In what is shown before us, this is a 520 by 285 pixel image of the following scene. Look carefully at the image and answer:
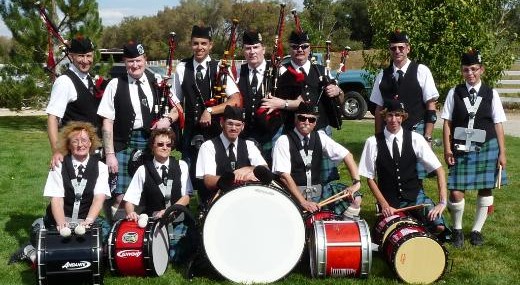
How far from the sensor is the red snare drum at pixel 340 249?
3791mm

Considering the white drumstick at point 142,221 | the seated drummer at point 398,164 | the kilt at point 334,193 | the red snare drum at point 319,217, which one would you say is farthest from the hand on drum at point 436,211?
the white drumstick at point 142,221

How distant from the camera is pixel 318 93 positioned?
4836 millimetres

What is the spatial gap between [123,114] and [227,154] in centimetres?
82

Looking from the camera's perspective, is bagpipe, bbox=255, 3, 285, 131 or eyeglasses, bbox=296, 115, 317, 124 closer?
eyeglasses, bbox=296, 115, 317, 124

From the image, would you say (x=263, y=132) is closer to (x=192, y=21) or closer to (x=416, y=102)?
(x=416, y=102)

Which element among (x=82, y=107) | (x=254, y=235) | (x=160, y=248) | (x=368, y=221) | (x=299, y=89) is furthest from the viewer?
(x=368, y=221)

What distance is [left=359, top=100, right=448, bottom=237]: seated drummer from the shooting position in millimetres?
4426

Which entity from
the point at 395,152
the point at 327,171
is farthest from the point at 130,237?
the point at 395,152

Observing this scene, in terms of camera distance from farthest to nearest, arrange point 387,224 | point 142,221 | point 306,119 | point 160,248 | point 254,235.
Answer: point 306,119, point 387,224, point 160,248, point 142,221, point 254,235

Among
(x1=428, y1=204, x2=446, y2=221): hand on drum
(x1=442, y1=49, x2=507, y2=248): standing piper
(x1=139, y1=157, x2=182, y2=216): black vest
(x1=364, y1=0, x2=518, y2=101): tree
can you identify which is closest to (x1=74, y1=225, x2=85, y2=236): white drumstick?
(x1=139, y1=157, x2=182, y2=216): black vest

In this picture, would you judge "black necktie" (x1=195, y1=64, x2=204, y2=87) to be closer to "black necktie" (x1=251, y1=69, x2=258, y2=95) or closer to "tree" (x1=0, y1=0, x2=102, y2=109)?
"black necktie" (x1=251, y1=69, x2=258, y2=95)

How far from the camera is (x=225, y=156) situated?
4344mm

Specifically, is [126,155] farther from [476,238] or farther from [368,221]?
[476,238]

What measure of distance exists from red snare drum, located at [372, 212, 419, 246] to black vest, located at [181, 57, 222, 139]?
141 centimetres
